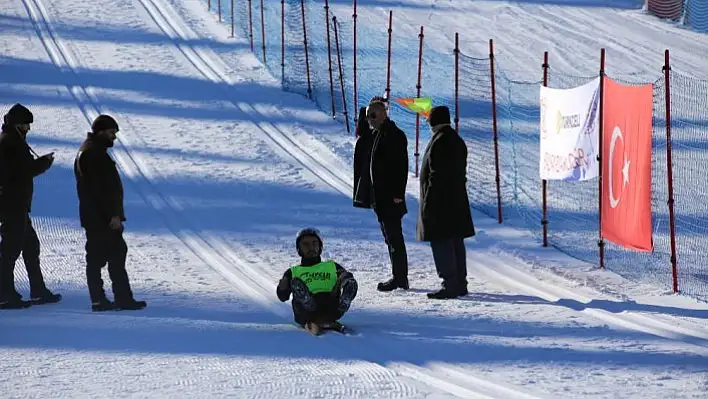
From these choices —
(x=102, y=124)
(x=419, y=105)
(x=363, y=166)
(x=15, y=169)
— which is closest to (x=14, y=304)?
(x=15, y=169)

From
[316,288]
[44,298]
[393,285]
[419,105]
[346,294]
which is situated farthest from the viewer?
[419,105]

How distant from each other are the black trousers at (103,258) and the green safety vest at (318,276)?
1682mm

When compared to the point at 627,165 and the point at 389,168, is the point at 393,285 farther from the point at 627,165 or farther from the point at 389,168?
the point at 627,165

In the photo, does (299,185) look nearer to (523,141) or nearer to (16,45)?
(523,141)

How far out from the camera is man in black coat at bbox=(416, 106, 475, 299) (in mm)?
11070

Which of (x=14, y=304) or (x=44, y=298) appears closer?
(x=14, y=304)

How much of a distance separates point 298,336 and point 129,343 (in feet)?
4.20

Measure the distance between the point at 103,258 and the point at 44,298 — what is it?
34.0 inches

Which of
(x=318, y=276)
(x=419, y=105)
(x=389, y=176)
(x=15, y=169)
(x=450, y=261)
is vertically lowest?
(x=450, y=261)

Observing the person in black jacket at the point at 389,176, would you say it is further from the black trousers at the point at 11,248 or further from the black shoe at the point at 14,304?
the black shoe at the point at 14,304

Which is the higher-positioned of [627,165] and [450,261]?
[627,165]

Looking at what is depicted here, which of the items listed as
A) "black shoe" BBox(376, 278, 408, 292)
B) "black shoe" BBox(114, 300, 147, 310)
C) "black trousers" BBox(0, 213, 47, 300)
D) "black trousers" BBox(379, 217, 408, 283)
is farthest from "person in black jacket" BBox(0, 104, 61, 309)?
"black shoe" BBox(376, 278, 408, 292)

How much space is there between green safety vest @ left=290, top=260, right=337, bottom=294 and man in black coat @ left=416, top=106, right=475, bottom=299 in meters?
1.29

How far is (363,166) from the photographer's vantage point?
1179 centimetres
